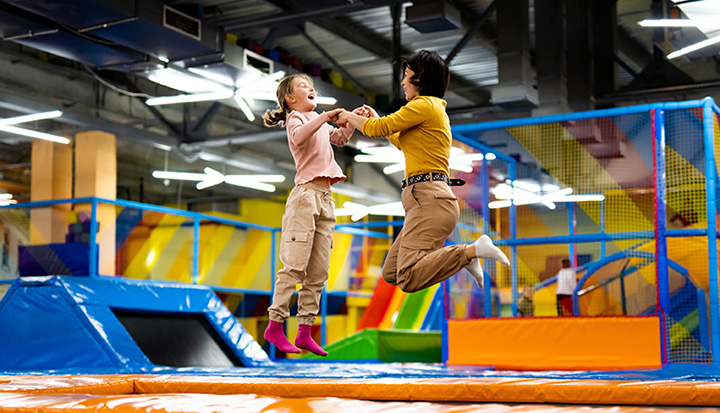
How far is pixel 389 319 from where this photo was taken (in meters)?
10.3

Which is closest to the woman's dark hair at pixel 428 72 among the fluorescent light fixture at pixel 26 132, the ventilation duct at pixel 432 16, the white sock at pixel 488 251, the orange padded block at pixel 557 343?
the white sock at pixel 488 251

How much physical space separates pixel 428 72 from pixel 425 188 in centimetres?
51

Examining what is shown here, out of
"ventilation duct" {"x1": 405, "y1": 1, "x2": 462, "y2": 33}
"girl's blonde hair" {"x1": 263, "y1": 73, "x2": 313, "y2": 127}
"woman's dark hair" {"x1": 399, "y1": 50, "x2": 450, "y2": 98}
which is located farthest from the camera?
"ventilation duct" {"x1": 405, "y1": 1, "x2": 462, "y2": 33}

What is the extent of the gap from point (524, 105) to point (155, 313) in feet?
17.8

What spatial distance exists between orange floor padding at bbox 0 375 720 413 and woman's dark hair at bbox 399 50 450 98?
4.24ft

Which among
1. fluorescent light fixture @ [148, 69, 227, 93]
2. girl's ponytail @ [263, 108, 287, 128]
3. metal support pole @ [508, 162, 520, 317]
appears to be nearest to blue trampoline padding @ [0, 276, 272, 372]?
metal support pole @ [508, 162, 520, 317]

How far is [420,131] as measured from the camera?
3.30 metres

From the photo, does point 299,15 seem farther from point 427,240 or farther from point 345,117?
point 427,240

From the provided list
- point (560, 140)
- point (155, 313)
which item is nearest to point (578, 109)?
point (560, 140)

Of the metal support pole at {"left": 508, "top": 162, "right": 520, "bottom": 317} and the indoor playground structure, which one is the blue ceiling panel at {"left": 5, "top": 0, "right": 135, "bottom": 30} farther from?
the metal support pole at {"left": 508, "top": 162, "right": 520, "bottom": 317}

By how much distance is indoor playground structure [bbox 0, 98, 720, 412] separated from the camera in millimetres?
2688

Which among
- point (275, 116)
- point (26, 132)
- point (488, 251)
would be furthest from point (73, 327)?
point (26, 132)

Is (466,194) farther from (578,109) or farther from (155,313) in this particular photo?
(578,109)

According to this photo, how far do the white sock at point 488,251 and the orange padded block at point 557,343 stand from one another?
2.54 m
